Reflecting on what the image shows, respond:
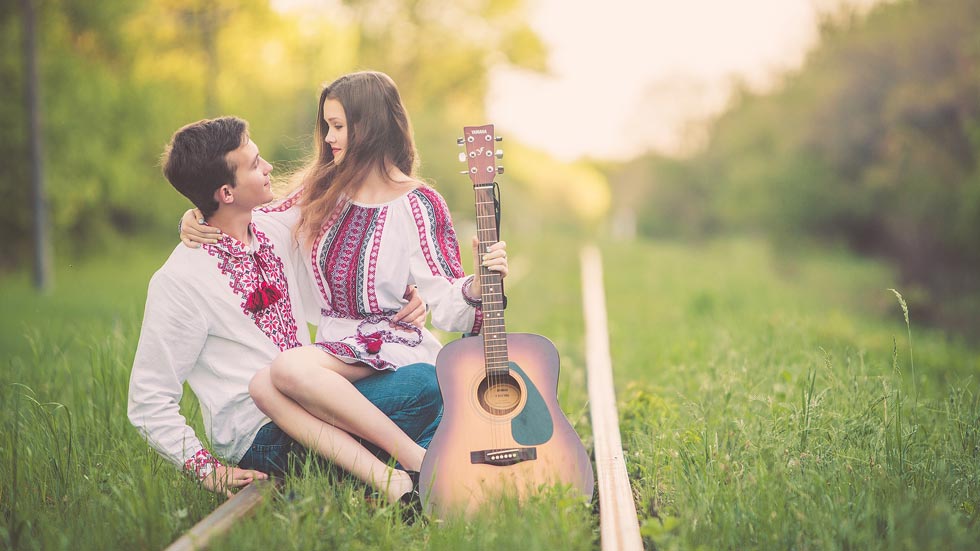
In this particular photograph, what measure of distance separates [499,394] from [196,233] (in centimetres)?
137

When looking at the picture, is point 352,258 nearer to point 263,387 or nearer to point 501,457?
point 263,387

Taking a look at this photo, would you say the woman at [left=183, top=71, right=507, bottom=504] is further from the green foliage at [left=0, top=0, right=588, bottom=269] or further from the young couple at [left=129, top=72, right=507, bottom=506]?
the green foliage at [left=0, top=0, right=588, bottom=269]

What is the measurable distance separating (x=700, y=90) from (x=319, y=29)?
29.7m

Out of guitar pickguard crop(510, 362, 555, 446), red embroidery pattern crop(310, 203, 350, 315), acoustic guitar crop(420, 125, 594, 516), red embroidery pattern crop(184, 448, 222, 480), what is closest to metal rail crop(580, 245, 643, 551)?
acoustic guitar crop(420, 125, 594, 516)

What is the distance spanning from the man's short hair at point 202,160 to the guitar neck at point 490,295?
1011mm

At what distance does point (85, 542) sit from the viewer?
2936 millimetres

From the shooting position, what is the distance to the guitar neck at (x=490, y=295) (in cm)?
345

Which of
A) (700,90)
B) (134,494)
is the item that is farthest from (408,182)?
(700,90)

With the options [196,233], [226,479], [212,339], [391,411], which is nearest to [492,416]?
[391,411]

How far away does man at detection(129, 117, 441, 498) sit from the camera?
3.38 meters

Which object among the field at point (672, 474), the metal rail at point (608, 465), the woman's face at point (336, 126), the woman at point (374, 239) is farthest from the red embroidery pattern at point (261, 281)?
the metal rail at point (608, 465)

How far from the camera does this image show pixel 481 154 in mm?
3617

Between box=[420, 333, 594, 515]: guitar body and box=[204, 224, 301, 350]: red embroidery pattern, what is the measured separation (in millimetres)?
721

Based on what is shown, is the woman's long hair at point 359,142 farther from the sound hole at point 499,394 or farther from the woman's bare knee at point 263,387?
the sound hole at point 499,394
